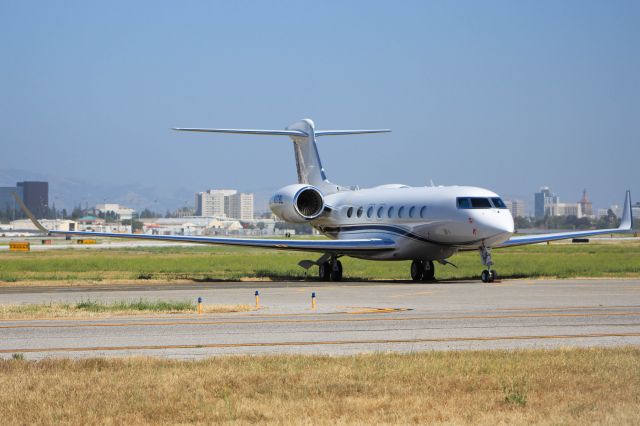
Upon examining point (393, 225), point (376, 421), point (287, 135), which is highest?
point (287, 135)

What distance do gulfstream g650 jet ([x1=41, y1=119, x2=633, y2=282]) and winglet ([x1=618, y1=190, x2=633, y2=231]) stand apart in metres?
0.05

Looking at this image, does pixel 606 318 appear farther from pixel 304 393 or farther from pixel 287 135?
pixel 287 135

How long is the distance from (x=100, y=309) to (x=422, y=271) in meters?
17.6

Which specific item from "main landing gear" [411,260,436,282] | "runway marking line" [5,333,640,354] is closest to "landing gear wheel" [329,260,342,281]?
"main landing gear" [411,260,436,282]

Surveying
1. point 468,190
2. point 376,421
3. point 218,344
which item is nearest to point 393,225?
point 468,190

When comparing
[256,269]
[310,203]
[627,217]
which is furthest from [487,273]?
[256,269]

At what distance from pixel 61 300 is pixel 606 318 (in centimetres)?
1374

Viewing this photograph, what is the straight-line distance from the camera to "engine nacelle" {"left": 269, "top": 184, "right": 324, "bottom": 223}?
4206 centimetres

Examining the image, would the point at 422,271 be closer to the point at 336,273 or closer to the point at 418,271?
the point at 418,271

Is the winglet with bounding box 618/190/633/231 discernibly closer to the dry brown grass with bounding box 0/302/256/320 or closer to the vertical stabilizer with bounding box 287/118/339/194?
the vertical stabilizer with bounding box 287/118/339/194

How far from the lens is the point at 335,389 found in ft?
39.5

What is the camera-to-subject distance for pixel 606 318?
20.7 metres

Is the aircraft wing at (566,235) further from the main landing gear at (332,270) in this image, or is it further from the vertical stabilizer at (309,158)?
the vertical stabilizer at (309,158)

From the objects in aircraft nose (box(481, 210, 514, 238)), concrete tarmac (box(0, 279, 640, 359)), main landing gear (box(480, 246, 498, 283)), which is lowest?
concrete tarmac (box(0, 279, 640, 359))
